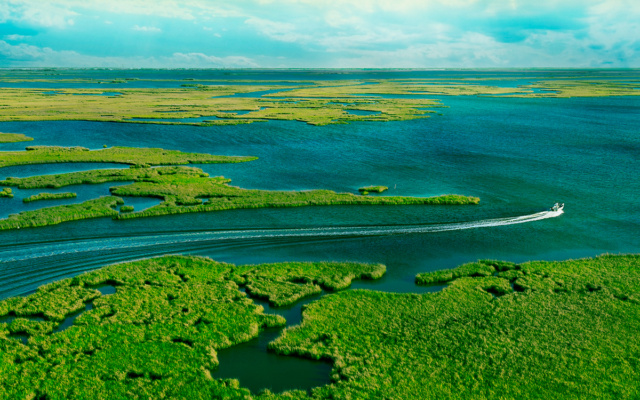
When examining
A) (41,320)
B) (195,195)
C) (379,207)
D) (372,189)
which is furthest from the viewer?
(372,189)

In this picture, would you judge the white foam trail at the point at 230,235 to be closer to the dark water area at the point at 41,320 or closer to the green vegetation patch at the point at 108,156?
the dark water area at the point at 41,320

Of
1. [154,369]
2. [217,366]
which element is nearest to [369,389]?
[217,366]

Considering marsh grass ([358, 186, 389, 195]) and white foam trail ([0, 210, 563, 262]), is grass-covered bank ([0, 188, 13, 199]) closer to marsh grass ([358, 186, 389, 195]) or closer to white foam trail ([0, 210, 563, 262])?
white foam trail ([0, 210, 563, 262])

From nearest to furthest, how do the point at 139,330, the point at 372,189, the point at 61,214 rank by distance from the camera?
1. the point at 139,330
2. the point at 61,214
3. the point at 372,189

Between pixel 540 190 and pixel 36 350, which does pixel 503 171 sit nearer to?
pixel 540 190

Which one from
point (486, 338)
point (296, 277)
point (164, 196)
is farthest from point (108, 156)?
point (486, 338)

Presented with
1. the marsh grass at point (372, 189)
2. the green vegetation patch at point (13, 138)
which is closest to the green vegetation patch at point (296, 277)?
the marsh grass at point (372, 189)

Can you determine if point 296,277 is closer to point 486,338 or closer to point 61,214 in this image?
point 486,338

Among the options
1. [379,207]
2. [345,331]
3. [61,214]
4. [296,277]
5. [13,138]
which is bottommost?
[345,331]
